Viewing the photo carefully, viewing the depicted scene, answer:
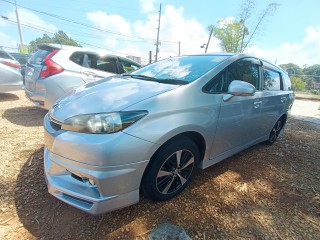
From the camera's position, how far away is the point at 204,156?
8.21ft

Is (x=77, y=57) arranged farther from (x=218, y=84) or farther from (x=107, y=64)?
(x=218, y=84)

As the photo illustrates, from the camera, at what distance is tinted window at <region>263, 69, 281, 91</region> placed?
3.38 meters

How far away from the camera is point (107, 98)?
2066mm

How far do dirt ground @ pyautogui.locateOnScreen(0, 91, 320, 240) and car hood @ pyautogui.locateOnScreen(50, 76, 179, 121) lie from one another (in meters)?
0.91

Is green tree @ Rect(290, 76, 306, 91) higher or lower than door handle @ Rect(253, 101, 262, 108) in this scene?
lower

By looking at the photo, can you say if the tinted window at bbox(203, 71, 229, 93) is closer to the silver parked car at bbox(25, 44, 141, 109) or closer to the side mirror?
the side mirror

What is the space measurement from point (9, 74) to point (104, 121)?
18.3ft

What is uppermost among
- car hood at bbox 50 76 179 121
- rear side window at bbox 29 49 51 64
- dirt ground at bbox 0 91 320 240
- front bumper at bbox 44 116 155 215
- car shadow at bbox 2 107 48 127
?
rear side window at bbox 29 49 51 64

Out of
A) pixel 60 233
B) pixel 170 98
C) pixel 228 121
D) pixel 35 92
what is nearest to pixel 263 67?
pixel 228 121

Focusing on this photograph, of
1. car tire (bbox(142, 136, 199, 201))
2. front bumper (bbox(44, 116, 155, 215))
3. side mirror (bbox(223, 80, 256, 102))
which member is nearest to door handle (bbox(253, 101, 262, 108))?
side mirror (bbox(223, 80, 256, 102))

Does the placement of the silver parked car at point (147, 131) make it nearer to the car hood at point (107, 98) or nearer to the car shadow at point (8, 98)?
the car hood at point (107, 98)

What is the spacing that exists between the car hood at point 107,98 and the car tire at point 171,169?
51 cm

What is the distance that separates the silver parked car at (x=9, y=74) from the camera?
19.2 feet

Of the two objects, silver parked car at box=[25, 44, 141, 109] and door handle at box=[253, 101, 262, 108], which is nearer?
door handle at box=[253, 101, 262, 108]
